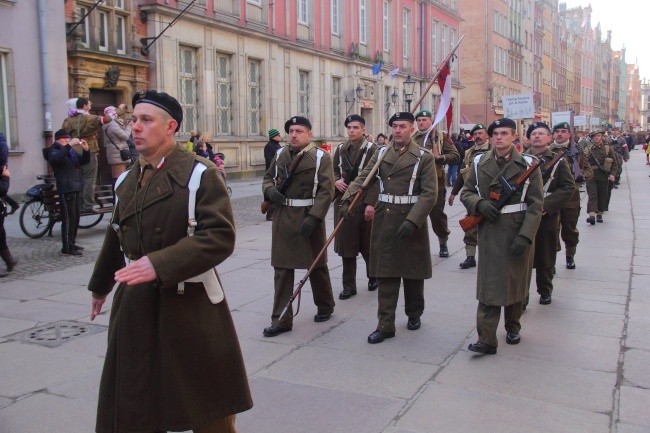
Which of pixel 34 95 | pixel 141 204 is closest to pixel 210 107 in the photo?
pixel 34 95

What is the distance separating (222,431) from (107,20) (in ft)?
54.9

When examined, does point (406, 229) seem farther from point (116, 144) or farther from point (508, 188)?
point (116, 144)

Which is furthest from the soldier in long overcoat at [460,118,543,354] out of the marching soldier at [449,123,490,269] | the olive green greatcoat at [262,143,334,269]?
the marching soldier at [449,123,490,269]

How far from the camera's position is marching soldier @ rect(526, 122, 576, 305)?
6504 millimetres

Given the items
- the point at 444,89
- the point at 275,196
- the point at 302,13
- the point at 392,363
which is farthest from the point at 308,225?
the point at 302,13

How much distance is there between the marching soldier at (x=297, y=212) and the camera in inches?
223

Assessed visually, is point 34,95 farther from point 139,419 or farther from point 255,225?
point 139,419

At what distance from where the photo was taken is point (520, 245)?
16.2ft

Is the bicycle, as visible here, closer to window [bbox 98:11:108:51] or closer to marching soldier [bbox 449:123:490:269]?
marching soldier [bbox 449:123:490:269]

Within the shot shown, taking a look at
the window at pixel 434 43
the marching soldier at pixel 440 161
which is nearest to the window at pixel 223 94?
the marching soldier at pixel 440 161

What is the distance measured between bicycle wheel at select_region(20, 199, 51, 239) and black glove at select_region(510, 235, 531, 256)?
315 inches

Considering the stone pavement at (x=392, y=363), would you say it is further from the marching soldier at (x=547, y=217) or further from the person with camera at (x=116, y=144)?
the person with camera at (x=116, y=144)

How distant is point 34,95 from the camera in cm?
1491

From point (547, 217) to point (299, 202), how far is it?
8.82ft
